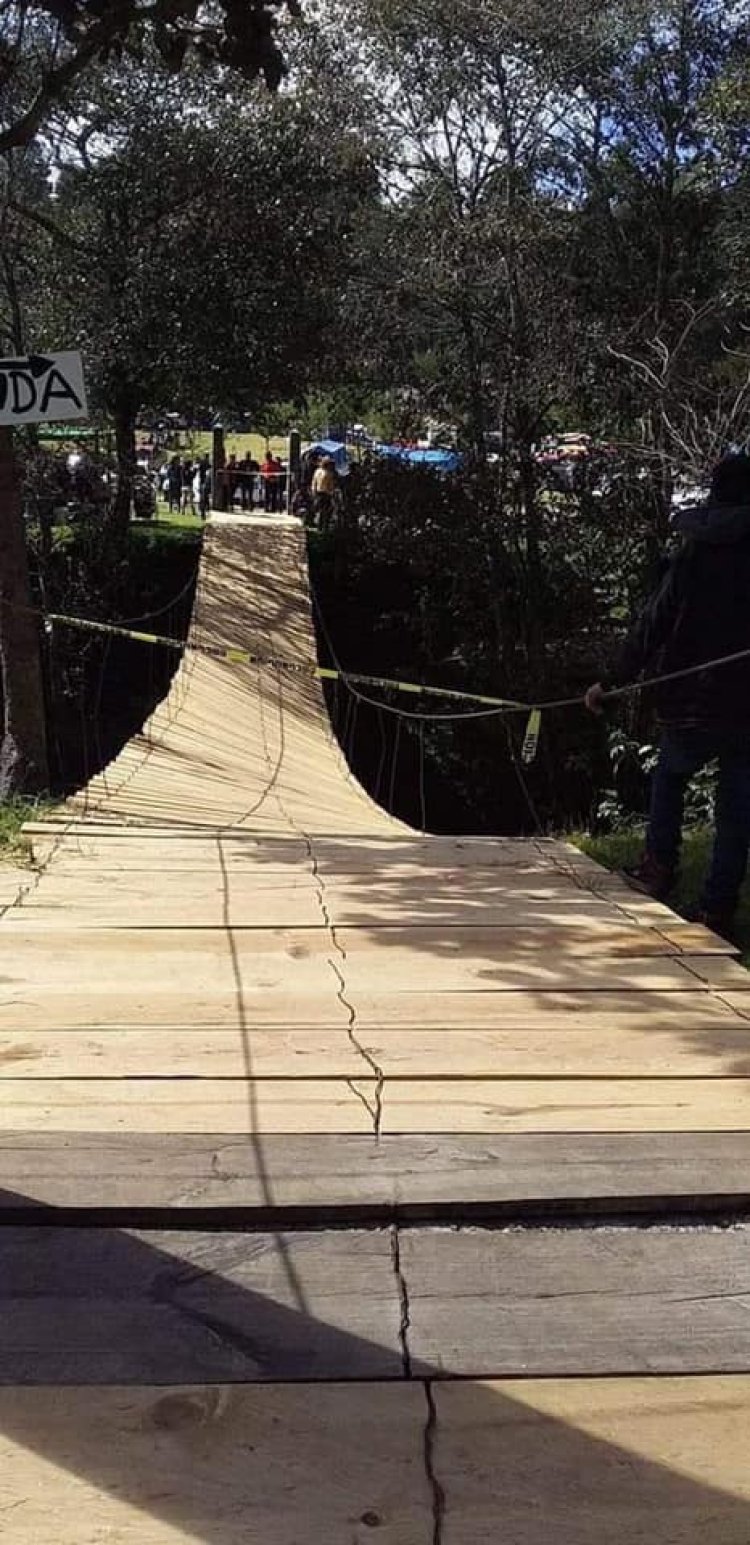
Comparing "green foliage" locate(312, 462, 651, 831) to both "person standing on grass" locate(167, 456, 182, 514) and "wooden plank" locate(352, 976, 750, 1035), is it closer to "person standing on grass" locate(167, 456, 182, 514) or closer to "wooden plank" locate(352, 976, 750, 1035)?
"person standing on grass" locate(167, 456, 182, 514)

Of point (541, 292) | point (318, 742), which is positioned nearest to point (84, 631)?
point (541, 292)

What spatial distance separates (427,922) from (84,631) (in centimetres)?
1071

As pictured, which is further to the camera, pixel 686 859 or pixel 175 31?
pixel 686 859

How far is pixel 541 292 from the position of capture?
11.0 meters

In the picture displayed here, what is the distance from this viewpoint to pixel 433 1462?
3.53 feet

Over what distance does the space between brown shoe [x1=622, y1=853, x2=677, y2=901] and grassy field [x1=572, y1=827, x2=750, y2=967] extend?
0.09 metres

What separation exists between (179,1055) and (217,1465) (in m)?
0.82

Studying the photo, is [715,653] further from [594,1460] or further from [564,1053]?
[594,1460]

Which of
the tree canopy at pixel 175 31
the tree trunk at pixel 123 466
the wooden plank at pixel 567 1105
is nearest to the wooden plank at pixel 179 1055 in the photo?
the wooden plank at pixel 567 1105

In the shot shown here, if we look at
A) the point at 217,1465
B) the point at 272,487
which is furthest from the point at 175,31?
the point at 272,487

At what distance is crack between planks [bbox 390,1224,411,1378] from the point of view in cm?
122

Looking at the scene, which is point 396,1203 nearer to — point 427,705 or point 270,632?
point 270,632

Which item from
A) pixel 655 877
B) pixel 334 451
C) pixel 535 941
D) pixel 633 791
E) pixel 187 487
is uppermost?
pixel 334 451

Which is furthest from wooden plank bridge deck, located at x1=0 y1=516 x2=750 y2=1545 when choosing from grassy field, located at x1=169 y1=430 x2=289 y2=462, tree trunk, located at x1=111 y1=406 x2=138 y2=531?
grassy field, located at x1=169 y1=430 x2=289 y2=462
